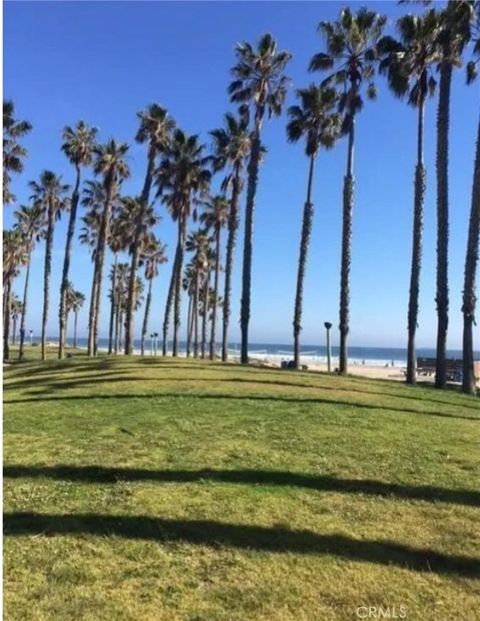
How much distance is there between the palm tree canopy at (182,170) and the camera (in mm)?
39094

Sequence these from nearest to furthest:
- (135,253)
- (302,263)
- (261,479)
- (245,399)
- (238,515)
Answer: (238,515) < (261,479) < (245,399) < (302,263) < (135,253)

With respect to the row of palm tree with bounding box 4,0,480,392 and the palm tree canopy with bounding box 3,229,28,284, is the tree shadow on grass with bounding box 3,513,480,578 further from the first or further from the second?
the palm tree canopy with bounding box 3,229,28,284

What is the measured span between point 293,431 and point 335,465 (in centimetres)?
209

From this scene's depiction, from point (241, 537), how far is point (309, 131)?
26.7 m

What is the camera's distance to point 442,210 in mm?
20359

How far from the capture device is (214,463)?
25.1 feet

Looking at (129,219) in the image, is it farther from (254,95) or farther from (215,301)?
(254,95)

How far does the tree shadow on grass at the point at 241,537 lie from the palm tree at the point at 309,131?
22883 mm

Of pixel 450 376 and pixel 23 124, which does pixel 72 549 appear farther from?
pixel 23 124

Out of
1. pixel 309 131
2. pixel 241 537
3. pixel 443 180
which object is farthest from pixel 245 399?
pixel 309 131

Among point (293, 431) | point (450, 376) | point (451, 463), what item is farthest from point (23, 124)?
point (451, 463)

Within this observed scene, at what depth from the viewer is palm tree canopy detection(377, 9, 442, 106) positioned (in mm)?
21781

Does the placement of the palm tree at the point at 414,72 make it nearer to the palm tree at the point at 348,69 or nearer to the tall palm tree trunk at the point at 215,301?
the palm tree at the point at 348,69

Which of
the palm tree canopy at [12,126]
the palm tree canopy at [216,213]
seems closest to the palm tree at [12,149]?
the palm tree canopy at [12,126]
